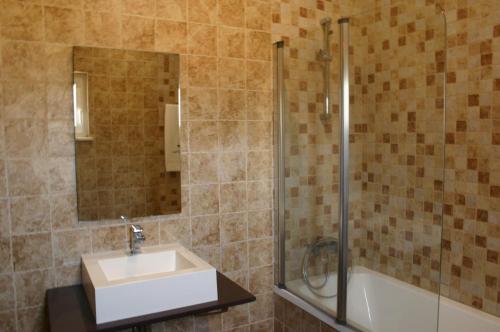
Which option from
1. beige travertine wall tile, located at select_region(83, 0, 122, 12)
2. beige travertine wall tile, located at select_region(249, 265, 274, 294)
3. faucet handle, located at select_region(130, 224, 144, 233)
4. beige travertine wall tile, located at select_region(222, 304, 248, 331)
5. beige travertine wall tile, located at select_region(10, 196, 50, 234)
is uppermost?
beige travertine wall tile, located at select_region(83, 0, 122, 12)

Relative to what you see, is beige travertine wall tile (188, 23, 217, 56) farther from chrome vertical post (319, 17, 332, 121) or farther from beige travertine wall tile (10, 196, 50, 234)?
beige travertine wall tile (10, 196, 50, 234)

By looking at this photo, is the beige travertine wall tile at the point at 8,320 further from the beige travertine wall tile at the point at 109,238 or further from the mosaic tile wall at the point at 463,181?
the mosaic tile wall at the point at 463,181

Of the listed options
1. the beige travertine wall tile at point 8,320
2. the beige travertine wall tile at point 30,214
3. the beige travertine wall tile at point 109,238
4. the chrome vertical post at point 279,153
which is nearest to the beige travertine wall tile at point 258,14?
the chrome vertical post at point 279,153

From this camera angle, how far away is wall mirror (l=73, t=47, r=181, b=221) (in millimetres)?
1951

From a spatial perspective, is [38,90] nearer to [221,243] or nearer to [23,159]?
[23,159]

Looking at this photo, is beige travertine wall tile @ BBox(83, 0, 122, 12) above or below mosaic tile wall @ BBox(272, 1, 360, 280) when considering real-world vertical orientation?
above

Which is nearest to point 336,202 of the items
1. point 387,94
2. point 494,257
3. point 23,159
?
point 387,94

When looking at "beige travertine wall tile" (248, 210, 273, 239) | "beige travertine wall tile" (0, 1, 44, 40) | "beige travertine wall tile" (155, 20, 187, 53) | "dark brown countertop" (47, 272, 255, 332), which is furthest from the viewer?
"beige travertine wall tile" (248, 210, 273, 239)

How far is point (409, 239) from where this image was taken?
80.0 inches

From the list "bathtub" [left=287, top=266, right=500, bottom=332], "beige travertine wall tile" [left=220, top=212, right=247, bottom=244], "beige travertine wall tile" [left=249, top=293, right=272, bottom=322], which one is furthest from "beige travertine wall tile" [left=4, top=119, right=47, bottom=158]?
"bathtub" [left=287, top=266, right=500, bottom=332]

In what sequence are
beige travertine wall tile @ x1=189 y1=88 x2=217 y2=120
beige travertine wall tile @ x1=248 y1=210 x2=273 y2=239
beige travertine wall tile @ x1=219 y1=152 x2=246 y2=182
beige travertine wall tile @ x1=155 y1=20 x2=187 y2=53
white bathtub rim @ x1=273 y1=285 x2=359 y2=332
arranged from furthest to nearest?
beige travertine wall tile @ x1=248 y1=210 x2=273 y2=239, beige travertine wall tile @ x1=219 y1=152 x2=246 y2=182, beige travertine wall tile @ x1=189 y1=88 x2=217 y2=120, beige travertine wall tile @ x1=155 y1=20 x2=187 y2=53, white bathtub rim @ x1=273 y1=285 x2=359 y2=332

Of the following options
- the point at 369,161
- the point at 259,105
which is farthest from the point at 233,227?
the point at 369,161

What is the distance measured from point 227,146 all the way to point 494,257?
1.45 meters

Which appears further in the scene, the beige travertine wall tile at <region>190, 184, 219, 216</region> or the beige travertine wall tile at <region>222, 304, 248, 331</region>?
the beige travertine wall tile at <region>222, 304, 248, 331</region>
